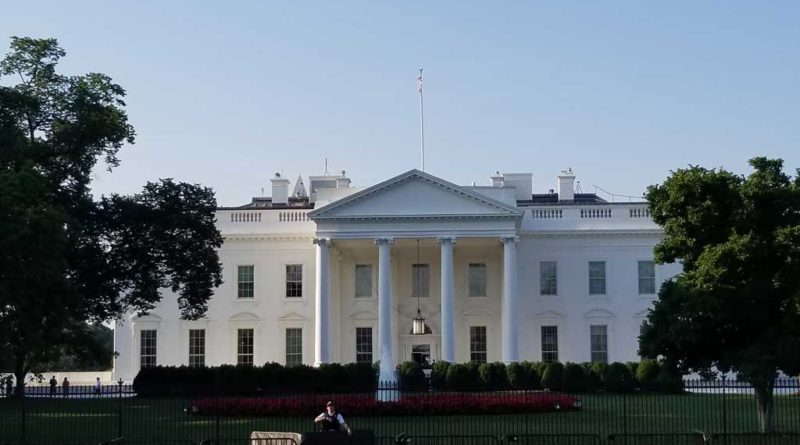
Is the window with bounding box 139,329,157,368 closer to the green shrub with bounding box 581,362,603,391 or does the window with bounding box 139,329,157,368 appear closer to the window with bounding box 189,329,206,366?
the window with bounding box 189,329,206,366

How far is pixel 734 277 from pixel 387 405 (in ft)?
32.1

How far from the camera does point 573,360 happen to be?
5788 cm

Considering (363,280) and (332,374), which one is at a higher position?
(363,280)

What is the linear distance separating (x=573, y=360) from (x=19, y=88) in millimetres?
30044

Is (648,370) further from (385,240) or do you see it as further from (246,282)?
(246,282)

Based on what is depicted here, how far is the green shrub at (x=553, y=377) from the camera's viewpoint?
4788cm

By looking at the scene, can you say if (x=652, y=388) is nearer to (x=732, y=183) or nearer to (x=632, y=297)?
(x=732, y=183)

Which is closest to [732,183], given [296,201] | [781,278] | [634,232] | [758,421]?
[781,278]

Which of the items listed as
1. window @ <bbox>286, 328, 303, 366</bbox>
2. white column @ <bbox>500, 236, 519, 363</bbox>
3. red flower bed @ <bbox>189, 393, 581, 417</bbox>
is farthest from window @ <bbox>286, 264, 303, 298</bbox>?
red flower bed @ <bbox>189, 393, 581, 417</bbox>

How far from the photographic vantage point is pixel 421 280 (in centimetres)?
5859

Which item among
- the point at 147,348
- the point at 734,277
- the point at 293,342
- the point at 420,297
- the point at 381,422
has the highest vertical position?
the point at 420,297

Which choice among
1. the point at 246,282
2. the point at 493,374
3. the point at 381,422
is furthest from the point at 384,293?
the point at 381,422

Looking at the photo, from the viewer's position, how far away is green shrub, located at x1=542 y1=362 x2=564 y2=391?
47875mm

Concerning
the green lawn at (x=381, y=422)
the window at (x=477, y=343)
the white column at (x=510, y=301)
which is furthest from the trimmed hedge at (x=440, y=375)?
the green lawn at (x=381, y=422)
